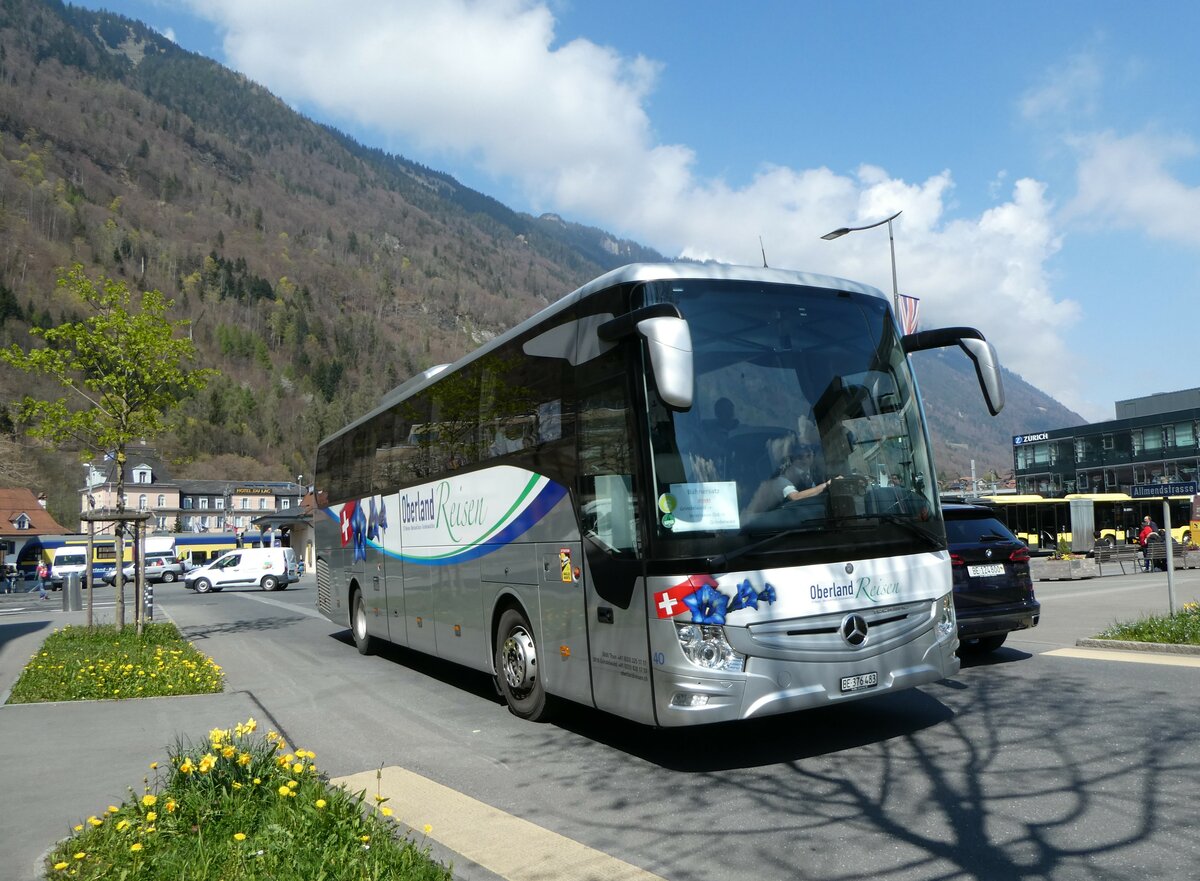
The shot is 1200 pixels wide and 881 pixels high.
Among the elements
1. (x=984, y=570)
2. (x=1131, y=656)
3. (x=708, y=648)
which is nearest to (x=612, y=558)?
(x=708, y=648)

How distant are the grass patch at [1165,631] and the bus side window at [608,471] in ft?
24.5

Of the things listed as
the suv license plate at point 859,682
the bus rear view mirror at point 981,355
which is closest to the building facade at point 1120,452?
the bus rear view mirror at point 981,355

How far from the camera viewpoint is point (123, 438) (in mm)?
15516

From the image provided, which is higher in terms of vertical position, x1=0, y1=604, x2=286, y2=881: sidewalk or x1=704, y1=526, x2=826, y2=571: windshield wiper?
x1=704, y1=526, x2=826, y2=571: windshield wiper

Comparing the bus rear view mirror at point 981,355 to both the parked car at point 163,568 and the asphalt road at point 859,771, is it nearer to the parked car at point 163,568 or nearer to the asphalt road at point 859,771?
the asphalt road at point 859,771

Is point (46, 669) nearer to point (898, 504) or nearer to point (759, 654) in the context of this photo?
point (759, 654)

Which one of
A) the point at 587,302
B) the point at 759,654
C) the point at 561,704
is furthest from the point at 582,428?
the point at 561,704

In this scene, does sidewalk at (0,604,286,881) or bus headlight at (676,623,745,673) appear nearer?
sidewalk at (0,604,286,881)

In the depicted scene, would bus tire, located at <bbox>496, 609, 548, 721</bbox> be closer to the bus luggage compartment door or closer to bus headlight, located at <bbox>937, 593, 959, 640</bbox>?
the bus luggage compartment door

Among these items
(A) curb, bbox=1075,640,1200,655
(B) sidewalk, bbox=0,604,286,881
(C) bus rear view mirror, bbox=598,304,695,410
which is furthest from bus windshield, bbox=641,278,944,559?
(A) curb, bbox=1075,640,1200,655

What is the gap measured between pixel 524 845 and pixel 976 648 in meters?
8.10

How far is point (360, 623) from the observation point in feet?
48.2

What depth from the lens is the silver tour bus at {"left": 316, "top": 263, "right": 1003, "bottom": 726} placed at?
20.8 feet

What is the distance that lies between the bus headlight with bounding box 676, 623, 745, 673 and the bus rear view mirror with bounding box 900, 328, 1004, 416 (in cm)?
292
